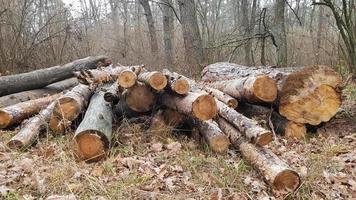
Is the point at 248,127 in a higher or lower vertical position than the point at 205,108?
lower

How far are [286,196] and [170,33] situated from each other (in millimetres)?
10798

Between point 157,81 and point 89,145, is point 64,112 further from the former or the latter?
point 157,81

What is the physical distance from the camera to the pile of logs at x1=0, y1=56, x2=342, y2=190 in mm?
4637

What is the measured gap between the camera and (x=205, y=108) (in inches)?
190

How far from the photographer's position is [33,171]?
161 inches

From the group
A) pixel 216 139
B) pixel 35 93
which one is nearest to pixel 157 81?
pixel 216 139

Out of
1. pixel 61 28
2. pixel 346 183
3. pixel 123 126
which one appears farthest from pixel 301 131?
pixel 61 28

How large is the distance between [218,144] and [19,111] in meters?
3.22

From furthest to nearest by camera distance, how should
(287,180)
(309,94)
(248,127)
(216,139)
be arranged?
(309,94)
(216,139)
(248,127)
(287,180)

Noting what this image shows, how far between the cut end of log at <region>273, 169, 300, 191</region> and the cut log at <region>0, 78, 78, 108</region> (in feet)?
17.0

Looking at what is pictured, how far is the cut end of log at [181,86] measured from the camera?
5160 millimetres

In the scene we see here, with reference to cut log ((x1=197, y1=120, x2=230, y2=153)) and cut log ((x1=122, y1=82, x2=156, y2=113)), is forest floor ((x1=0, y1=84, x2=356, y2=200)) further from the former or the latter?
cut log ((x1=122, y1=82, x2=156, y2=113))

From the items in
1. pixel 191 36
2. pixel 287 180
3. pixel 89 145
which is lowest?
pixel 287 180

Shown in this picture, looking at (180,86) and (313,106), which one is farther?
(313,106)
